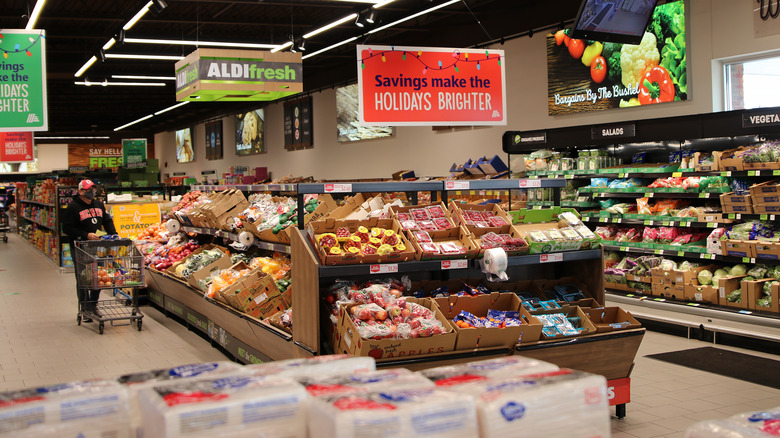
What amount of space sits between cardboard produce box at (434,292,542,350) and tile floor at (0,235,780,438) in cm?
92

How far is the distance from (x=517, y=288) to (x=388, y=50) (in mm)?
2281

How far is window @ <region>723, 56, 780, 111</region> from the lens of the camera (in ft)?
25.3

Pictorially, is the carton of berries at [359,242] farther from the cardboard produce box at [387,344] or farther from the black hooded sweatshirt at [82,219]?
the black hooded sweatshirt at [82,219]

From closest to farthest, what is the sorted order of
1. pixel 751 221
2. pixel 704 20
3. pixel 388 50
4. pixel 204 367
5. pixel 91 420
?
pixel 91 420 → pixel 204 367 → pixel 388 50 → pixel 751 221 → pixel 704 20

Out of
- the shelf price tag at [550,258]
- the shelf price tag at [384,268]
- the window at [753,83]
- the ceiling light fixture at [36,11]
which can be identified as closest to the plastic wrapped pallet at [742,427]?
the shelf price tag at [384,268]

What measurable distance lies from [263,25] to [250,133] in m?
9.51

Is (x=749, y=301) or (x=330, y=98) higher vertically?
(x=330, y=98)

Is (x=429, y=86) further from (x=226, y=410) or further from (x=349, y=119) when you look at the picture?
(x=349, y=119)

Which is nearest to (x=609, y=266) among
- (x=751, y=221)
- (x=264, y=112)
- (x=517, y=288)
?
(x=751, y=221)

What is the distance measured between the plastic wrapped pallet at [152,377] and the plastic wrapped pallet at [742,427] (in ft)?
4.06

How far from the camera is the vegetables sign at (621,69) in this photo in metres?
8.52

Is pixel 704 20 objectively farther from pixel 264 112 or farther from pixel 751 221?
pixel 264 112

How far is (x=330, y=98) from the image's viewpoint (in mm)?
17359

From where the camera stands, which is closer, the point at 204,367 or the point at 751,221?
the point at 204,367
